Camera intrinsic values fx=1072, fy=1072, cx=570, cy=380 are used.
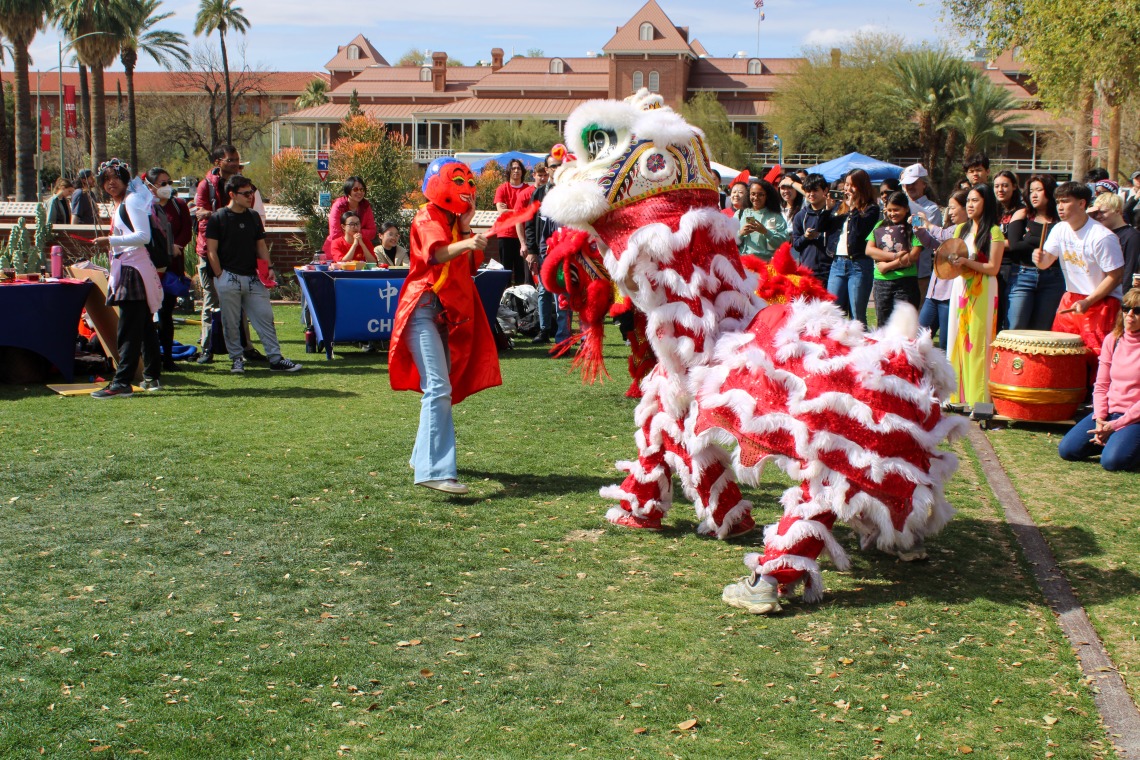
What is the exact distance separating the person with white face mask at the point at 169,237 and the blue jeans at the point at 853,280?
6.11 m

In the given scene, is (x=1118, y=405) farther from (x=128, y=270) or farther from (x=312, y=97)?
(x=312, y=97)

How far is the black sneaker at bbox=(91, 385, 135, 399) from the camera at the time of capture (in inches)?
360

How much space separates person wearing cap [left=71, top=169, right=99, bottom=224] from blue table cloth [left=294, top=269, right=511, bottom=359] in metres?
8.81

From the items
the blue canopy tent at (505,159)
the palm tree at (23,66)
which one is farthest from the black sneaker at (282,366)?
the palm tree at (23,66)

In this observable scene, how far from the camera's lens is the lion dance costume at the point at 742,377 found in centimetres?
449

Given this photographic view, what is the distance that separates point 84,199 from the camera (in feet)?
61.1

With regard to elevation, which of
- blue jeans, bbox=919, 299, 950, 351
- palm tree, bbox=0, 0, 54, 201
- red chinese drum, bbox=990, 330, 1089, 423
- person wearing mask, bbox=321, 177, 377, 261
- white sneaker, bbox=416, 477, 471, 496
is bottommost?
white sneaker, bbox=416, 477, 471, 496

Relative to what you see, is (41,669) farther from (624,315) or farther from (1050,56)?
(1050,56)

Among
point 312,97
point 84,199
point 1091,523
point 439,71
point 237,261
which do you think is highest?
point 439,71

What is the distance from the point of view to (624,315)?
5539mm

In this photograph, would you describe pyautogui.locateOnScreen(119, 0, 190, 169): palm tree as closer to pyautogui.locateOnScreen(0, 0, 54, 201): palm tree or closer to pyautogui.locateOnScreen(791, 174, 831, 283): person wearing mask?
pyautogui.locateOnScreen(0, 0, 54, 201): palm tree

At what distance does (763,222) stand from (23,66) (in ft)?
119

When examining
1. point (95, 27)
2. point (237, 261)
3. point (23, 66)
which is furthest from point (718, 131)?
point (237, 261)

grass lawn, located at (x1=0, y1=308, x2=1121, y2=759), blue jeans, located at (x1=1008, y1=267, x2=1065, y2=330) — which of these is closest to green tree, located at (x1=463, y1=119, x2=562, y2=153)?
blue jeans, located at (x1=1008, y1=267, x2=1065, y2=330)
